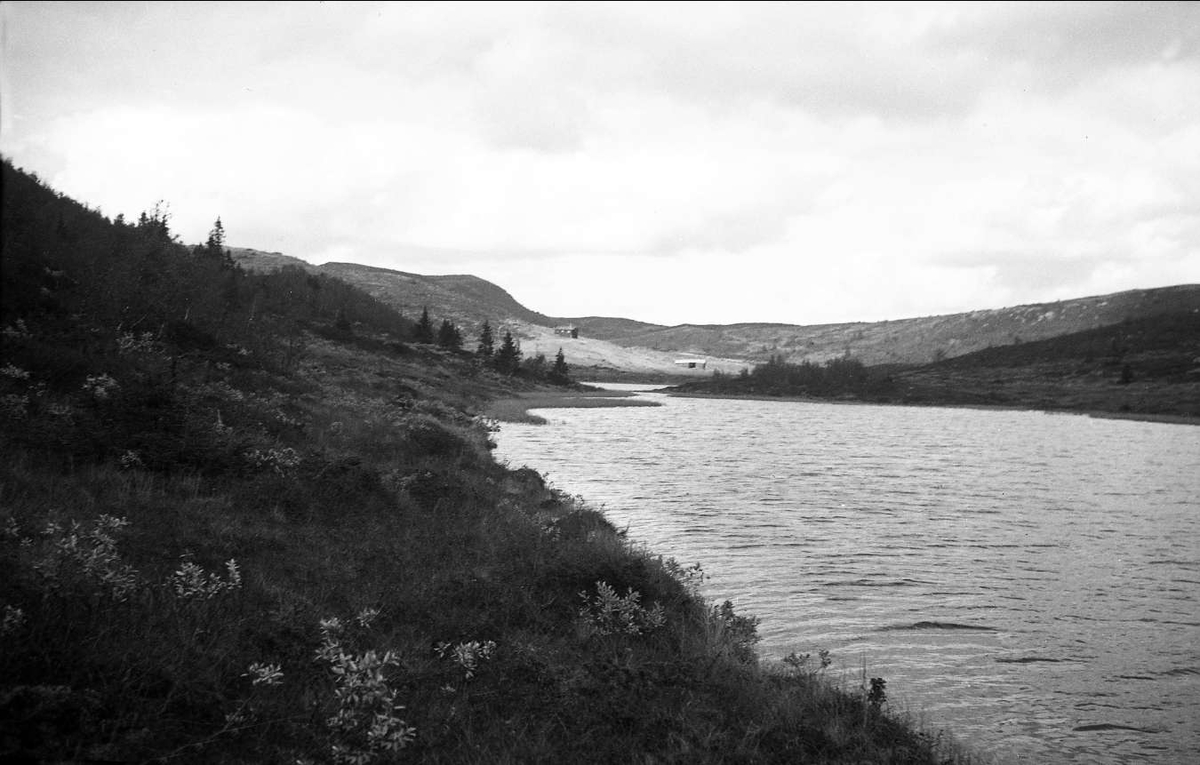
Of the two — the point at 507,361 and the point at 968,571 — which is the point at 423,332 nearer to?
the point at 507,361

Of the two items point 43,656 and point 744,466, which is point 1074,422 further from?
point 43,656

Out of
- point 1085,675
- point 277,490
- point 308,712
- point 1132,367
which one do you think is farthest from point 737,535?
point 1132,367

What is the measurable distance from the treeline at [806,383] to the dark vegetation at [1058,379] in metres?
0.22

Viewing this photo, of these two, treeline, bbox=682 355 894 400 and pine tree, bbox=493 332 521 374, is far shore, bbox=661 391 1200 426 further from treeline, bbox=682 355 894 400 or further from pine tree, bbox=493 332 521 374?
pine tree, bbox=493 332 521 374

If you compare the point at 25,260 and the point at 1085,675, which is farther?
the point at 25,260

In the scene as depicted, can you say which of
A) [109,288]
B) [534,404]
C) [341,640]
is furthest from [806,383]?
[341,640]

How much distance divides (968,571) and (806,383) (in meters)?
156

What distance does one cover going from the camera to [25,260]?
2144 cm

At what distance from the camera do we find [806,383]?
558 ft

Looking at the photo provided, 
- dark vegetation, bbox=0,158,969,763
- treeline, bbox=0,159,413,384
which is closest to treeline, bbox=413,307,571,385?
treeline, bbox=0,159,413,384

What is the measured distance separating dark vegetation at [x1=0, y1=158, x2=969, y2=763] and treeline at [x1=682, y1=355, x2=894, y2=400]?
148 m

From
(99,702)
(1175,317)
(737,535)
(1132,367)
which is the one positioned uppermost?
(1175,317)

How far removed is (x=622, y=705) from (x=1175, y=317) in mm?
230465

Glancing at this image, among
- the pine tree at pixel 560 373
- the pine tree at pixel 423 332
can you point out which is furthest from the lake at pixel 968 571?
the pine tree at pixel 423 332
